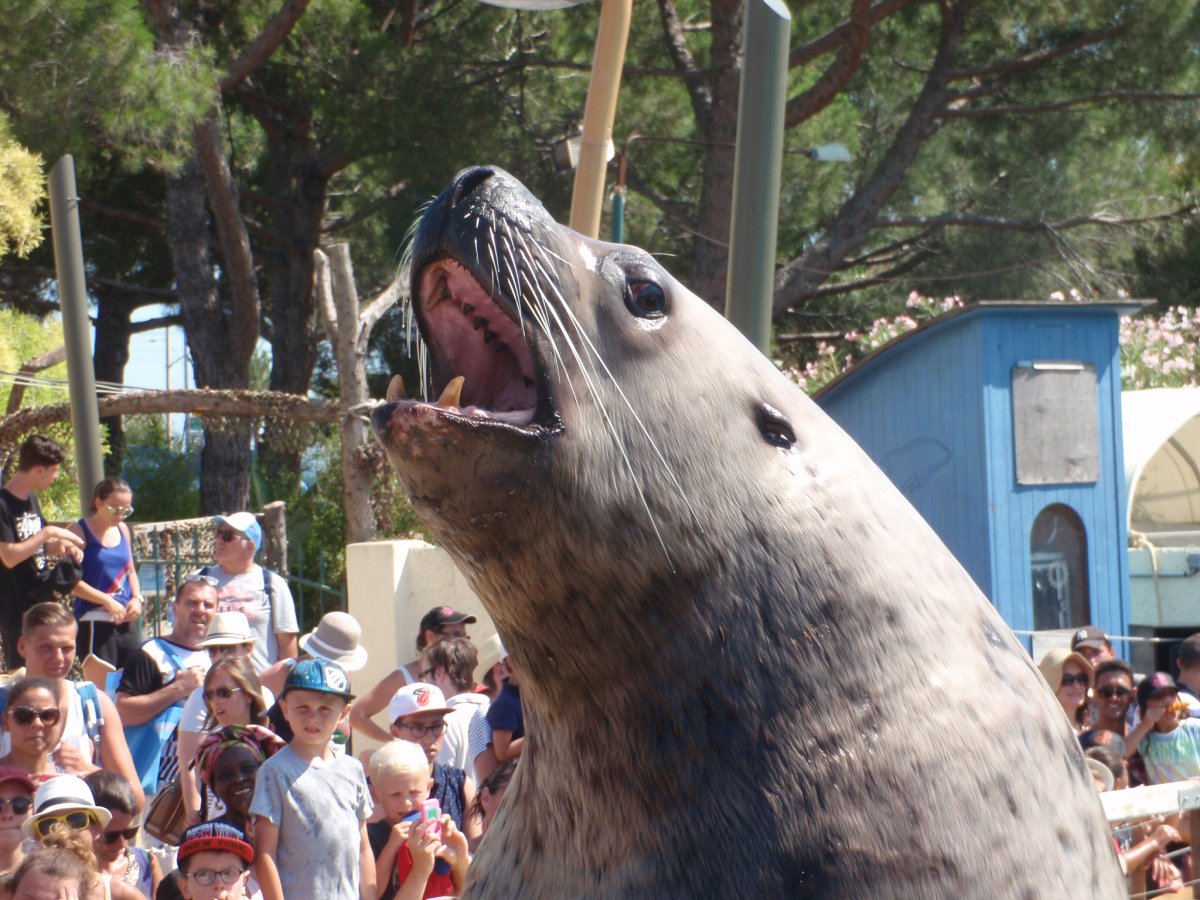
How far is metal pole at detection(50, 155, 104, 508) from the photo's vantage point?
7180 mm

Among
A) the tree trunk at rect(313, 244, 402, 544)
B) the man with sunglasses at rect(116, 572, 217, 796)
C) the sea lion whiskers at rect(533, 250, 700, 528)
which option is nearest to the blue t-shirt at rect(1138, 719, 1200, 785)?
the man with sunglasses at rect(116, 572, 217, 796)

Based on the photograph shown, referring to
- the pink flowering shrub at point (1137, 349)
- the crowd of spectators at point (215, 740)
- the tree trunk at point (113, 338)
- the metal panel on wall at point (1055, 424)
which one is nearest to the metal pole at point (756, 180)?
the crowd of spectators at point (215, 740)

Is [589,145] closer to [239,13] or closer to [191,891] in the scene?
[191,891]

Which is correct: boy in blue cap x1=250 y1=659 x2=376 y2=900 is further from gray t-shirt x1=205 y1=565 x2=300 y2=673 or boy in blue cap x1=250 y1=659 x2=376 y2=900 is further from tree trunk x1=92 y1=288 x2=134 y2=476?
tree trunk x1=92 y1=288 x2=134 y2=476

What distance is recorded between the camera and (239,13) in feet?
50.4

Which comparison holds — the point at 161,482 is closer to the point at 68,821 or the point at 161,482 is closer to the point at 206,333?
the point at 206,333

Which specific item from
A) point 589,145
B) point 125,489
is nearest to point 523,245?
point 589,145

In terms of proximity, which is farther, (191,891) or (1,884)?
(191,891)

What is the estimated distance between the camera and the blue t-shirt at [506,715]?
519 centimetres

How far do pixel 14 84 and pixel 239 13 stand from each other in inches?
189

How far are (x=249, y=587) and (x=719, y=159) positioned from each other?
333 inches

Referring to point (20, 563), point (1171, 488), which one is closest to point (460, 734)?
point (20, 563)

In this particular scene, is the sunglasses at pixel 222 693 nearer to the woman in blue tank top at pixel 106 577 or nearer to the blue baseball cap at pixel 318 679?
the blue baseball cap at pixel 318 679

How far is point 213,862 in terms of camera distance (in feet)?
12.4
